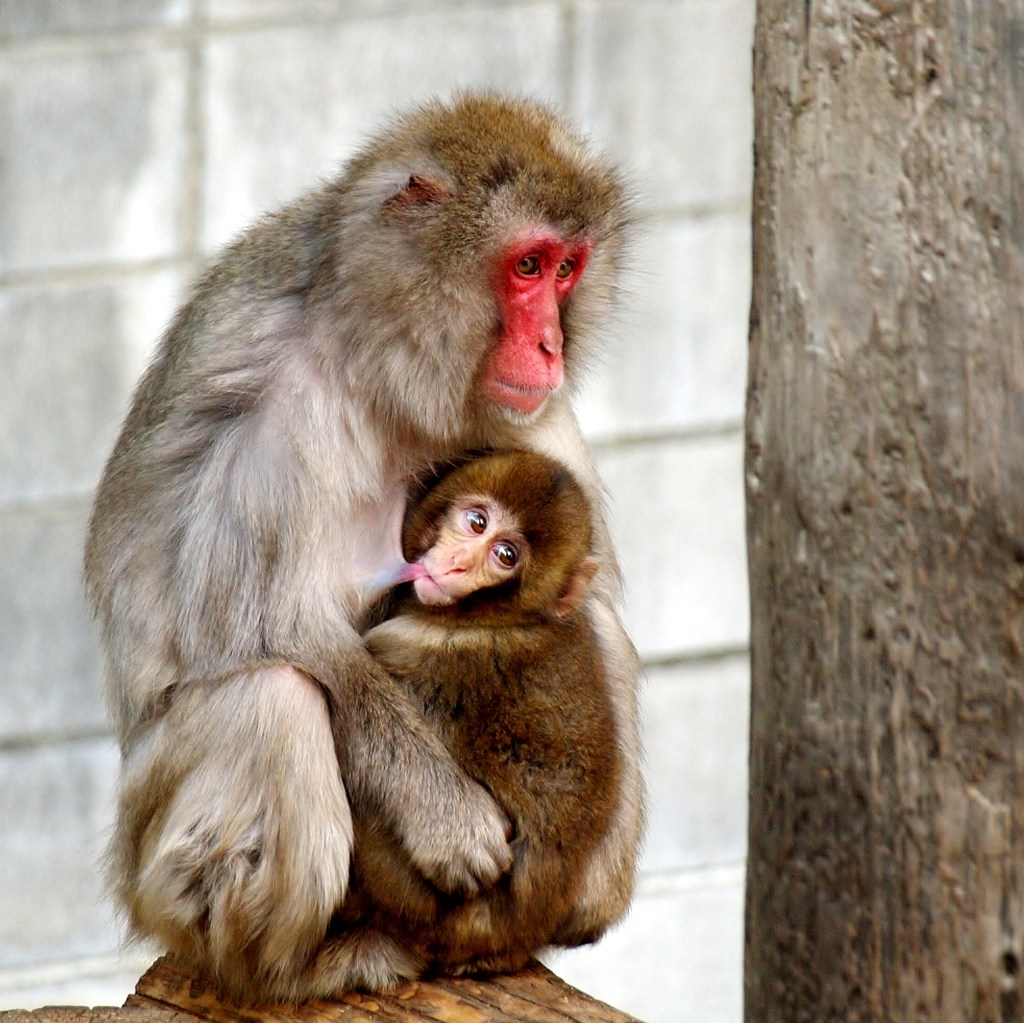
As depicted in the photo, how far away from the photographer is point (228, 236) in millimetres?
6398

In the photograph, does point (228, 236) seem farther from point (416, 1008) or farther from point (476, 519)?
point (416, 1008)

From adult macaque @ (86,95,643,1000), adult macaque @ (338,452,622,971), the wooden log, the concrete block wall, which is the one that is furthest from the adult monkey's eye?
the concrete block wall

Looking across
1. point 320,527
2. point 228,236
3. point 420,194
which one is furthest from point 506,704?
point 228,236

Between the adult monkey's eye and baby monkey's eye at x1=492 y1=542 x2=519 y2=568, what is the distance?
22.4 inches

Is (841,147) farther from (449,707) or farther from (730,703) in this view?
(730,703)

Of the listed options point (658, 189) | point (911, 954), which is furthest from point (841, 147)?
point (658, 189)

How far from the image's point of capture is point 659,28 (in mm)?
6559

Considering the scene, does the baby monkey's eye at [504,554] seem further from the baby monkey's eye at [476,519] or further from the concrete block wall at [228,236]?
the concrete block wall at [228,236]

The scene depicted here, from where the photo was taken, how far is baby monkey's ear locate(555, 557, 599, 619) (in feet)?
12.1

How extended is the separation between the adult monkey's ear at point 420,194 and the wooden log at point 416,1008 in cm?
159

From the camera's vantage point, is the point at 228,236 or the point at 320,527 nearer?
the point at 320,527

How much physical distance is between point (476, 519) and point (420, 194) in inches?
26.8

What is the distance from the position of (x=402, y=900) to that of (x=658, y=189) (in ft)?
12.2

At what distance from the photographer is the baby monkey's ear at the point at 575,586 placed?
12.1 ft
